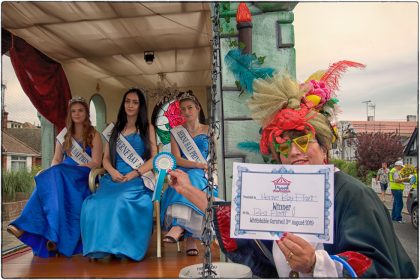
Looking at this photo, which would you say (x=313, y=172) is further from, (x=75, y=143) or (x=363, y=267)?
(x=75, y=143)

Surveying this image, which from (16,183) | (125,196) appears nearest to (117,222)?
(125,196)

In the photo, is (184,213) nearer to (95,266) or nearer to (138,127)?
(95,266)

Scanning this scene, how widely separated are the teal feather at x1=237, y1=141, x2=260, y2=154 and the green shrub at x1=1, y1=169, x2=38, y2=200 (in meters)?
2.35

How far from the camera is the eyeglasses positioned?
2.23m

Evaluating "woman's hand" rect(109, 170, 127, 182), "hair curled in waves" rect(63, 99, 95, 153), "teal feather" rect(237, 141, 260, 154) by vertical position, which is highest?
"hair curled in waves" rect(63, 99, 95, 153)

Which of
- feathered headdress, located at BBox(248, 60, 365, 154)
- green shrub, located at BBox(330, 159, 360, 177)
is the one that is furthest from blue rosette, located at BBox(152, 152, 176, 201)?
green shrub, located at BBox(330, 159, 360, 177)

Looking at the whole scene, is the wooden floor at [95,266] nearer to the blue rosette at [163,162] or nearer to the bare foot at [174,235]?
the bare foot at [174,235]

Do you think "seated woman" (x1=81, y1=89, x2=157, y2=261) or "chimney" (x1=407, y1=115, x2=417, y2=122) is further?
"seated woman" (x1=81, y1=89, x2=157, y2=261)

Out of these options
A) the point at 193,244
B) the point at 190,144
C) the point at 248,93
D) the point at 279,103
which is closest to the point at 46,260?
the point at 193,244

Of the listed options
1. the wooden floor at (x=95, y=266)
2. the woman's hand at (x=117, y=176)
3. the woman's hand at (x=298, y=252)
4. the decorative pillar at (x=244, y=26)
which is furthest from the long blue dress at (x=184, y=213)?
the woman's hand at (x=298, y=252)

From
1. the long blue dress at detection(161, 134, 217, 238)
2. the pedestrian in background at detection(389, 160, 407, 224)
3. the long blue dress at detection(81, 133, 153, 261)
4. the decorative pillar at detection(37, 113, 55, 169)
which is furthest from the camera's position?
the decorative pillar at detection(37, 113, 55, 169)

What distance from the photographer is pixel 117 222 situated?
347 centimetres

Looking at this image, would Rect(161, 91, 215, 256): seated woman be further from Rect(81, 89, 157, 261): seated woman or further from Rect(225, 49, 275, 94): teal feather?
Rect(225, 49, 275, 94): teal feather

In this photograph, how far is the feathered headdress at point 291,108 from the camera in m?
2.28
